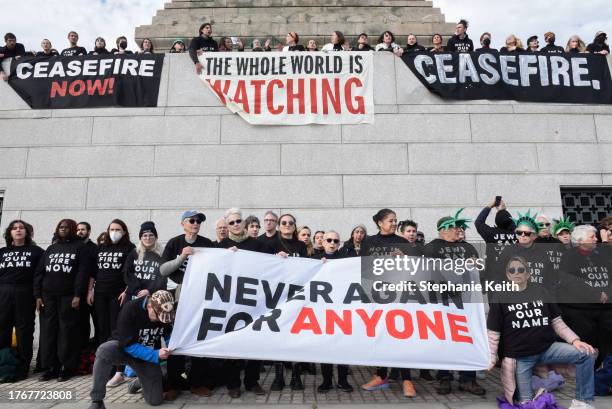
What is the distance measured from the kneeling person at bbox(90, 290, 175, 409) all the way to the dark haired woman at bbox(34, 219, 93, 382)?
161 cm

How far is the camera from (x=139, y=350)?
4453mm

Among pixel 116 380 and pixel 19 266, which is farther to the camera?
Result: pixel 19 266

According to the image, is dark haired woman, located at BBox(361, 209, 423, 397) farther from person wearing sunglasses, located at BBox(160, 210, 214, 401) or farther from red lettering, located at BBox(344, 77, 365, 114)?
red lettering, located at BBox(344, 77, 365, 114)

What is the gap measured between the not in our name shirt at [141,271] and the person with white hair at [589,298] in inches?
202

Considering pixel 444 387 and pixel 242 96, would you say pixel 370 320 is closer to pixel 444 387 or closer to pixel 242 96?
pixel 444 387

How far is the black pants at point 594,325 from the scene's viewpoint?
508cm

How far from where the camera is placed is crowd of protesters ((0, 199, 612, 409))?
4.44 metres

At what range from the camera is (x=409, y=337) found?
4.64 m

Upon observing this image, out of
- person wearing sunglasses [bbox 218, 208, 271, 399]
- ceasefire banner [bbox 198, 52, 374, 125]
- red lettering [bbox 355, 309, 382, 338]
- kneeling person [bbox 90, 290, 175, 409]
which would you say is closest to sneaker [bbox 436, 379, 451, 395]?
red lettering [bbox 355, 309, 382, 338]

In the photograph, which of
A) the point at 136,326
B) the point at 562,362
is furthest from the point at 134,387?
the point at 562,362

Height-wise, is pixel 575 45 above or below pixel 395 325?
above

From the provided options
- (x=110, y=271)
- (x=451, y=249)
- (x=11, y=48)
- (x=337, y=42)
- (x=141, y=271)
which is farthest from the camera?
(x=11, y=48)

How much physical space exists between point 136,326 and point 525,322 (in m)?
4.16

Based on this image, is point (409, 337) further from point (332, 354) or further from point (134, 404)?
point (134, 404)
